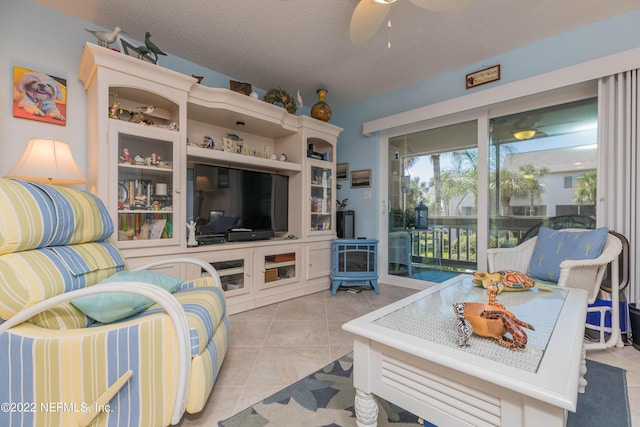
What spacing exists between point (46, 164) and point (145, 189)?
54 centimetres

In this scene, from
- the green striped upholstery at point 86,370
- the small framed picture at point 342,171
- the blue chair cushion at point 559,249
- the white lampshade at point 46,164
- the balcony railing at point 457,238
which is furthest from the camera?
the small framed picture at point 342,171

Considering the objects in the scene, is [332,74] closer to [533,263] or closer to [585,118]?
[585,118]

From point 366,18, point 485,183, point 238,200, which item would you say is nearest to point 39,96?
point 238,200

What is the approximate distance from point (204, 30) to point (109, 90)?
A: 33.4 inches

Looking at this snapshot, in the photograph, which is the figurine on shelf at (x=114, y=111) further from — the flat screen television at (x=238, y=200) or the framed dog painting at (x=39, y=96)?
the flat screen television at (x=238, y=200)

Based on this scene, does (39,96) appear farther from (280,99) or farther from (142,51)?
(280,99)

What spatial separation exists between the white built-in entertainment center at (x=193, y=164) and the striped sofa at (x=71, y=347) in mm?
860

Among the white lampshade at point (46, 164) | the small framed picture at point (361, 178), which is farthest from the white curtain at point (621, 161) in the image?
the white lampshade at point (46, 164)

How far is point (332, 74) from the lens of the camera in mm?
2812

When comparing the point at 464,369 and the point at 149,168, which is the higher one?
the point at 149,168

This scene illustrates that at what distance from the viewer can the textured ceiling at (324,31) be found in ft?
6.19

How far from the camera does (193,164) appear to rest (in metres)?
2.29

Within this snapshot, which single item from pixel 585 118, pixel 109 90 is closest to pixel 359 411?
pixel 109 90

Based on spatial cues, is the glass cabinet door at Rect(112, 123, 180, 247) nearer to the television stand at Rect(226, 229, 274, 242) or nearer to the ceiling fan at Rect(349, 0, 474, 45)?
the television stand at Rect(226, 229, 274, 242)
